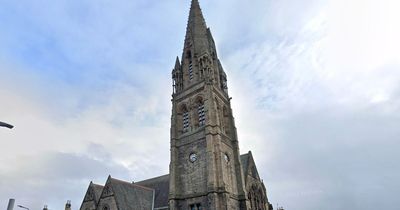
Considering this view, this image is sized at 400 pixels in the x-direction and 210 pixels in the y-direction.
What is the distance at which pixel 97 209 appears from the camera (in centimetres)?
3197

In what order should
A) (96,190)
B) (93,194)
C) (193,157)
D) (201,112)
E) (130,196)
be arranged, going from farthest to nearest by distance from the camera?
1. (96,190)
2. (93,194)
3. (130,196)
4. (201,112)
5. (193,157)

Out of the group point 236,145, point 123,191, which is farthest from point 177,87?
point 123,191

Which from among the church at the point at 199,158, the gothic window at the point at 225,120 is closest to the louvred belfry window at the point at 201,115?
the church at the point at 199,158

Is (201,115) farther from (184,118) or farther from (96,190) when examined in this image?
(96,190)

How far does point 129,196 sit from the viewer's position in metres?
32.2

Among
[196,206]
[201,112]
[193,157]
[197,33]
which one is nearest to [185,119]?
[201,112]

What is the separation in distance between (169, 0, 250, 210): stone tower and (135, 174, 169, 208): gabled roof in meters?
5.87

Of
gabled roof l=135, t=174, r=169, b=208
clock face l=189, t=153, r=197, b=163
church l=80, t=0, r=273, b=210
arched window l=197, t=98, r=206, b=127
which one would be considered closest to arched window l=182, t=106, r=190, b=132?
church l=80, t=0, r=273, b=210

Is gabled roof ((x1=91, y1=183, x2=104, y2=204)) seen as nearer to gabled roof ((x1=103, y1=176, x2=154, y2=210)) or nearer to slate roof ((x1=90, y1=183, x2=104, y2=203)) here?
slate roof ((x1=90, y1=183, x2=104, y2=203))

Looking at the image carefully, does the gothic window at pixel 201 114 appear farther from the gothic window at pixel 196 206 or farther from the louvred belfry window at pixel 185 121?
the gothic window at pixel 196 206

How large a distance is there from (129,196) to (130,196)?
181 mm

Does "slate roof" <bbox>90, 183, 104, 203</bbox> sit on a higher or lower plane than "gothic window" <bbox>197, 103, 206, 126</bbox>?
lower

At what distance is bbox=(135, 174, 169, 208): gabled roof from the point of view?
33906 millimetres

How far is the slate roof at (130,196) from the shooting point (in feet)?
101
